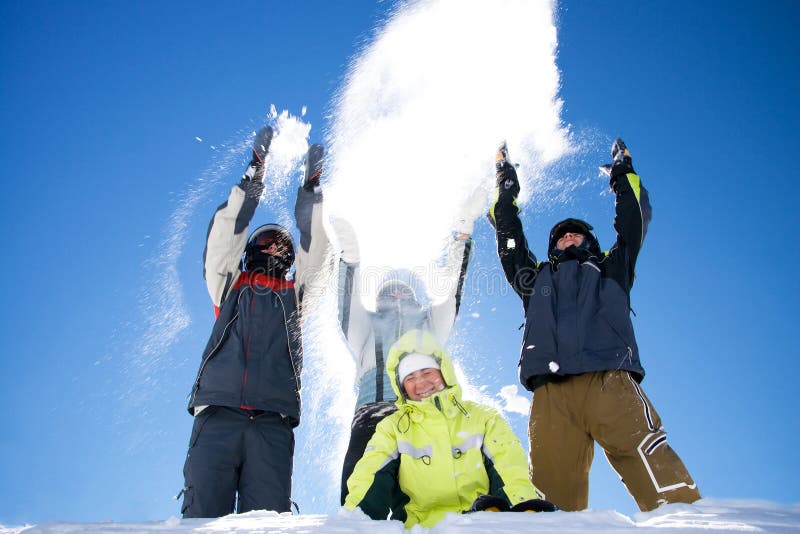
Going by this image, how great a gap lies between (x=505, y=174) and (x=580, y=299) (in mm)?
1814

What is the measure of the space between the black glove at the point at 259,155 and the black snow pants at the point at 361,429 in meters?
2.79

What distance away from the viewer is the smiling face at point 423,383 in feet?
15.4

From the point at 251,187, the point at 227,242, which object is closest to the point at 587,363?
the point at 227,242

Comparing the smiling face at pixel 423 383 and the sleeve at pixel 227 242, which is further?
the sleeve at pixel 227 242

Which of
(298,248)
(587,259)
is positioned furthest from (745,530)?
(298,248)

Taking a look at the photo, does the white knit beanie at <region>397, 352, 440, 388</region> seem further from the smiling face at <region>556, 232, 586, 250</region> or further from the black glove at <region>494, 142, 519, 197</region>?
the black glove at <region>494, 142, 519, 197</region>

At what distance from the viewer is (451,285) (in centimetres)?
656

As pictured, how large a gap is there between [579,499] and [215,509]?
278 cm

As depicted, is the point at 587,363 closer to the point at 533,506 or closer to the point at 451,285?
the point at 533,506

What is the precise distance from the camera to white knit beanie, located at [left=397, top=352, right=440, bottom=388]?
188 inches

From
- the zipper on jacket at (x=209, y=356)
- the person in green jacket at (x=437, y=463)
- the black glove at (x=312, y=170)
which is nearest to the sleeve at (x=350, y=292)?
the black glove at (x=312, y=170)

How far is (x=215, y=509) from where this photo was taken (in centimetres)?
460

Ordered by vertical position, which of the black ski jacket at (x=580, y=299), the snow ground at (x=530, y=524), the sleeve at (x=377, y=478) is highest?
the black ski jacket at (x=580, y=299)

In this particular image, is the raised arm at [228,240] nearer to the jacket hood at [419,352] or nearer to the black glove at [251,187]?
the black glove at [251,187]
